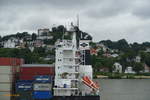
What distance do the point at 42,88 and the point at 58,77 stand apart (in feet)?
8.71

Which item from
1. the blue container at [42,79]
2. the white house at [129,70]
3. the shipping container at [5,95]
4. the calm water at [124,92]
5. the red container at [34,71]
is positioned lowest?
the calm water at [124,92]

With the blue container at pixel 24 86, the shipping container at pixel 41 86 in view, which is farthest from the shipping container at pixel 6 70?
the shipping container at pixel 41 86

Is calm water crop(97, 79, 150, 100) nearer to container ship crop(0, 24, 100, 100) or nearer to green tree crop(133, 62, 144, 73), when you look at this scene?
container ship crop(0, 24, 100, 100)

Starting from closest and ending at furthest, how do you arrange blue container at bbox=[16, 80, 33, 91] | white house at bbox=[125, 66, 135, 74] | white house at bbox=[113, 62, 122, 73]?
blue container at bbox=[16, 80, 33, 91]
white house at bbox=[113, 62, 122, 73]
white house at bbox=[125, 66, 135, 74]

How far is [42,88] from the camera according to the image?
42.4m

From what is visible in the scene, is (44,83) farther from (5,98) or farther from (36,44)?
(36,44)

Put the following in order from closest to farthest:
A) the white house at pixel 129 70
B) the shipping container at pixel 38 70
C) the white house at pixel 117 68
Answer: the shipping container at pixel 38 70
the white house at pixel 117 68
the white house at pixel 129 70

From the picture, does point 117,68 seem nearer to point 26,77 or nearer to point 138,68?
point 138,68

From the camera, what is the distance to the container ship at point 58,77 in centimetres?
4272

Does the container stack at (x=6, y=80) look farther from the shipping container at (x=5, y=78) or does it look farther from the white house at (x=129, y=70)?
the white house at (x=129, y=70)

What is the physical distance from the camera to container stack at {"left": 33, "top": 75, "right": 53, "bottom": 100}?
42156 millimetres

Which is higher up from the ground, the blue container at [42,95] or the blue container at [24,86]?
the blue container at [24,86]

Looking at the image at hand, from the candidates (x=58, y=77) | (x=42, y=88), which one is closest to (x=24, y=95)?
(x=42, y=88)

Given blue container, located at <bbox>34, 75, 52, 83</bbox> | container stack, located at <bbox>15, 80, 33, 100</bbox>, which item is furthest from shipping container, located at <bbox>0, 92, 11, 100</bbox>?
blue container, located at <bbox>34, 75, 52, 83</bbox>
